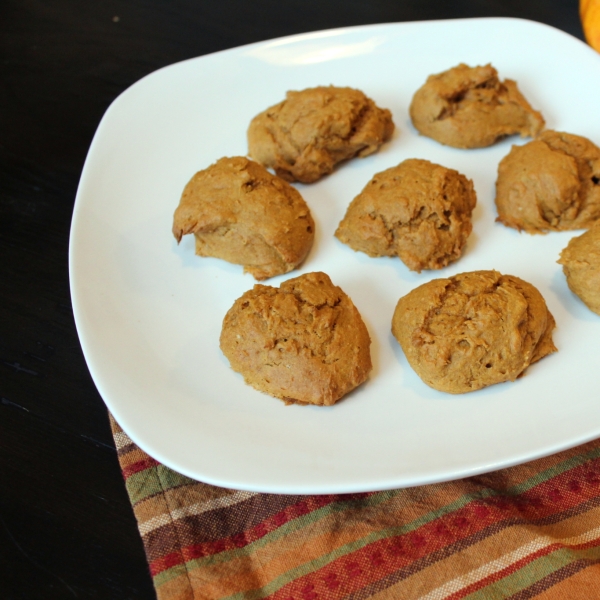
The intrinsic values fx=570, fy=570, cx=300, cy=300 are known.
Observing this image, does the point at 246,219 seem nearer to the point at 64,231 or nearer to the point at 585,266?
the point at 64,231

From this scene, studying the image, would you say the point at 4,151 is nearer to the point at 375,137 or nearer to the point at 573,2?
the point at 375,137

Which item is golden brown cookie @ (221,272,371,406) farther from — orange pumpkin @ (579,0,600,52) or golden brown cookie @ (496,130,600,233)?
orange pumpkin @ (579,0,600,52)

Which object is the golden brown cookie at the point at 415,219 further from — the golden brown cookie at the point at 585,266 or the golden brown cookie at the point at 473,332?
the golden brown cookie at the point at 585,266

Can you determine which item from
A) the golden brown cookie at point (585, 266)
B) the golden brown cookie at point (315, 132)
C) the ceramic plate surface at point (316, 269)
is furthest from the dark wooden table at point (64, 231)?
the golden brown cookie at point (585, 266)

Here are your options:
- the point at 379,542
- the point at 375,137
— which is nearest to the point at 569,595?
the point at 379,542

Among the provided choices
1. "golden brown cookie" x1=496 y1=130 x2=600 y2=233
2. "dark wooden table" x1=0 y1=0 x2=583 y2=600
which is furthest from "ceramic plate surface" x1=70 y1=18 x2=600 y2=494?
"dark wooden table" x1=0 y1=0 x2=583 y2=600

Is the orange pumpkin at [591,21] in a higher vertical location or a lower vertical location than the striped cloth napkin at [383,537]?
higher
